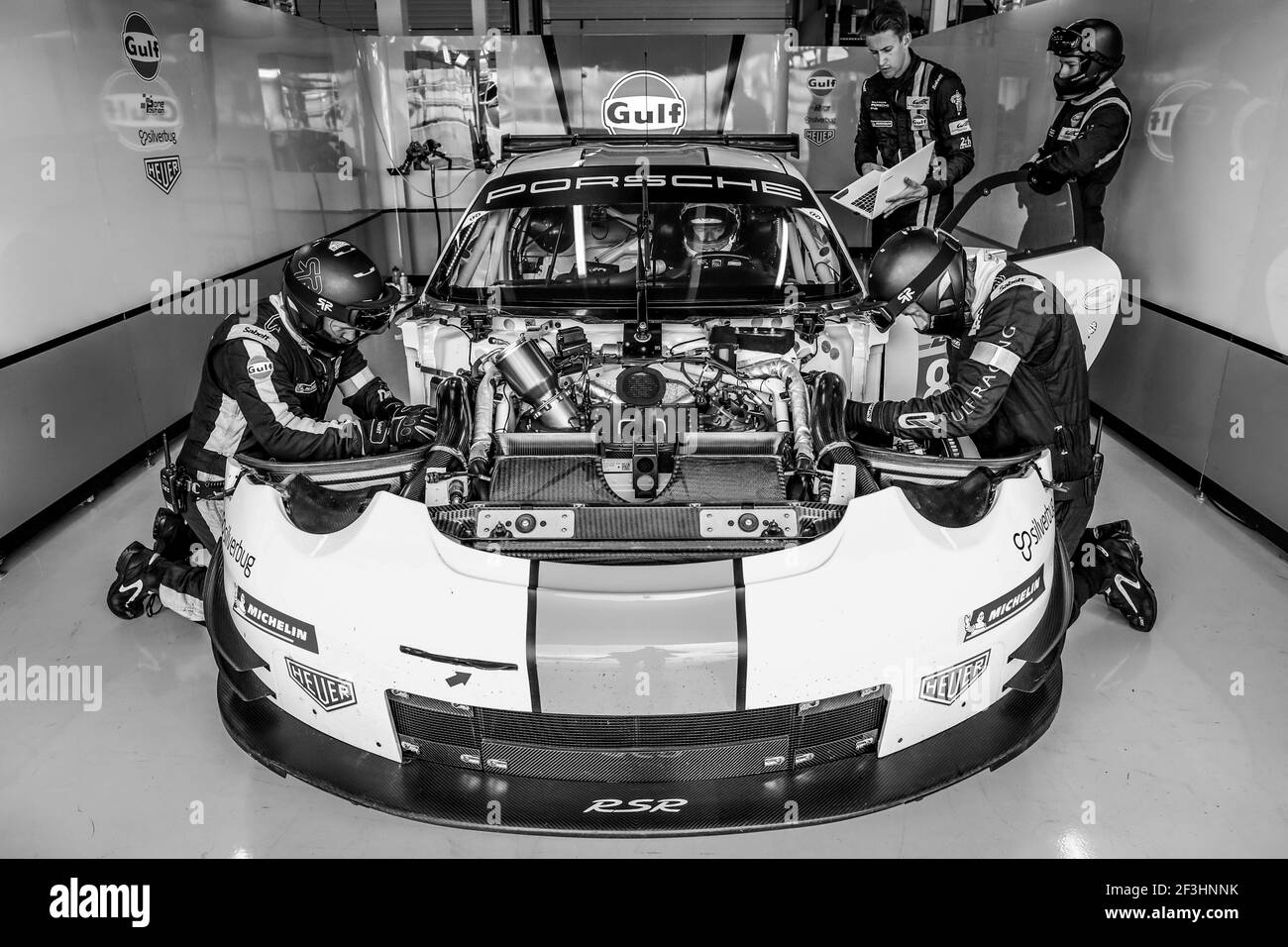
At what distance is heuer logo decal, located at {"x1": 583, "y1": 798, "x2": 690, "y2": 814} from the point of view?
1.86m

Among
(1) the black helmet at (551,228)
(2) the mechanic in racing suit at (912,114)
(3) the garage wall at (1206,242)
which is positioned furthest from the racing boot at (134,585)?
(3) the garage wall at (1206,242)

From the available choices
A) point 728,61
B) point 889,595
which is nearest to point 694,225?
point 889,595

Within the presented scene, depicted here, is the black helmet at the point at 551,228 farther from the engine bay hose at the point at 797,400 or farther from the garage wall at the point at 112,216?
the garage wall at the point at 112,216

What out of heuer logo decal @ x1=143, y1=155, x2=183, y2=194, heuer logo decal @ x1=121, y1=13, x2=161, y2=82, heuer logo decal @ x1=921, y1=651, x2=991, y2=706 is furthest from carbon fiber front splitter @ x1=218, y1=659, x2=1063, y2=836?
heuer logo decal @ x1=121, y1=13, x2=161, y2=82

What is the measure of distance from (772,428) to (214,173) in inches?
176

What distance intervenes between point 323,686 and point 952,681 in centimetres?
131

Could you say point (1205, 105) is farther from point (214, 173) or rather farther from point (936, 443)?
point (214, 173)

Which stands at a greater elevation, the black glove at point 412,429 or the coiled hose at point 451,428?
the coiled hose at point 451,428

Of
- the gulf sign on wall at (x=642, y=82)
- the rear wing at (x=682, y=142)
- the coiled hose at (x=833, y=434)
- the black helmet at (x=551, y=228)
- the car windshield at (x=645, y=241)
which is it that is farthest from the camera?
the gulf sign on wall at (x=642, y=82)

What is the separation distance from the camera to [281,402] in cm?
288

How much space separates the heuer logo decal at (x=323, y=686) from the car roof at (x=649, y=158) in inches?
87.5

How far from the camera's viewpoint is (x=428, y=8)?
17125mm

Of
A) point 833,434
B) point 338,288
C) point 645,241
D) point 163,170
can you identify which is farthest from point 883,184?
point 163,170

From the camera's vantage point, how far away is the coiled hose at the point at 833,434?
7.63 ft
